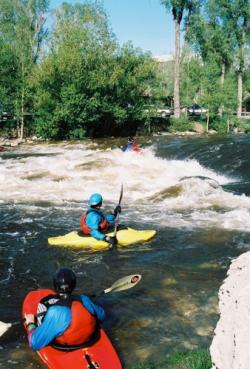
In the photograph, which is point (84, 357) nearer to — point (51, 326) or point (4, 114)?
point (51, 326)

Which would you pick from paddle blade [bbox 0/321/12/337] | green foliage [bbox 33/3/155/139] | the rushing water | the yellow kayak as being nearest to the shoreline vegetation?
green foliage [bbox 33/3/155/139]

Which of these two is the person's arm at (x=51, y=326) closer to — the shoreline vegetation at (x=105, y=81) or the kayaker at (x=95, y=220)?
the kayaker at (x=95, y=220)

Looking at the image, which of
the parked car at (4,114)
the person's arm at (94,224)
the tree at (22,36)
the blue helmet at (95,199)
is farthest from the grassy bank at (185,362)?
the parked car at (4,114)

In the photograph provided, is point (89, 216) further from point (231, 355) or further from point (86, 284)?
point (231, 355)

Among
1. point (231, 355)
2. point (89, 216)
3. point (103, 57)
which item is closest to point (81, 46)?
point (103, 57)

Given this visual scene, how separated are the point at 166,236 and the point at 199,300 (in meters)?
3.00

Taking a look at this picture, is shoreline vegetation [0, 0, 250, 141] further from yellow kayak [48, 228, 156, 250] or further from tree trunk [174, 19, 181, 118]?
yellow kayak [48, 228, 156, 250]

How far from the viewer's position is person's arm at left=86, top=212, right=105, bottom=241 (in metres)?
8.30

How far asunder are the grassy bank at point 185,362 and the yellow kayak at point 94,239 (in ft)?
12.0

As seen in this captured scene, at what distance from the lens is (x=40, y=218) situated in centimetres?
1064

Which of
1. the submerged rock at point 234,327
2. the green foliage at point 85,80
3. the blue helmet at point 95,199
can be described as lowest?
the blue helmet at point 95,199

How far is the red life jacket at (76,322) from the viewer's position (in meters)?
4.49

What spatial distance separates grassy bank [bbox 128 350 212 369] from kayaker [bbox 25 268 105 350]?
0.68m

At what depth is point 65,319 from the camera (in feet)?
14.6
